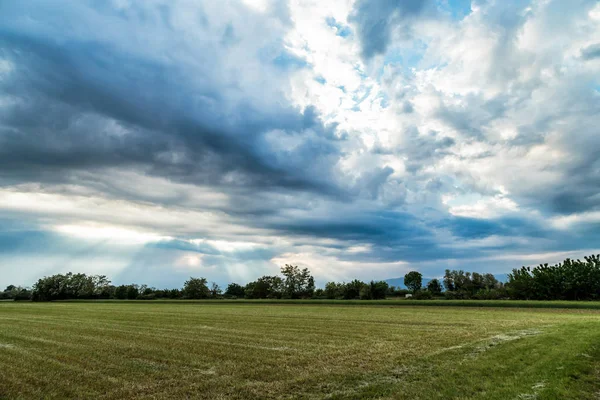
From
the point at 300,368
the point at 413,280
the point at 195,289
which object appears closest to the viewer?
the point at 300,368

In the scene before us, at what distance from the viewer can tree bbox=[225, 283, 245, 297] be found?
176 metres

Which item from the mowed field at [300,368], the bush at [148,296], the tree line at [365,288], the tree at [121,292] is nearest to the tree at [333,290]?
the tree line at [365,288]

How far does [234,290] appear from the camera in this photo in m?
178

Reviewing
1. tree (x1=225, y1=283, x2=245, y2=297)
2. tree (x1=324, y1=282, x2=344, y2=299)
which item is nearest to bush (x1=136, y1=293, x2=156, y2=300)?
tree (x1=225, y1=283, x2=245, y2=297)

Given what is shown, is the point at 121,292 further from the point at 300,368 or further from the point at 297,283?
the point at 300,368

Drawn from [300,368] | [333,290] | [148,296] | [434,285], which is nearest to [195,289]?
[148,296]

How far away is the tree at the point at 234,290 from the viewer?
578 ft

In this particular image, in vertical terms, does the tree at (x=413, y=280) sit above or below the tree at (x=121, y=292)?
above

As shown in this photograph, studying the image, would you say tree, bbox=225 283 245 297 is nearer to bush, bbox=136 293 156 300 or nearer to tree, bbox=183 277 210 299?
tree, bbox=183 277 210 299

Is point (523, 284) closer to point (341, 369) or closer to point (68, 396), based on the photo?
point (341, 369)

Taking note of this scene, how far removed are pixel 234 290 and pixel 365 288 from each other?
250ft

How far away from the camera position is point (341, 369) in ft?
A: 45.7

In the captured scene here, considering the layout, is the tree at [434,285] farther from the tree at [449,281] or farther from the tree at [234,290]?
the tree at [234,290]

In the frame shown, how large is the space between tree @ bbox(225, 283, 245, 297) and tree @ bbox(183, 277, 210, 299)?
16.2 m
